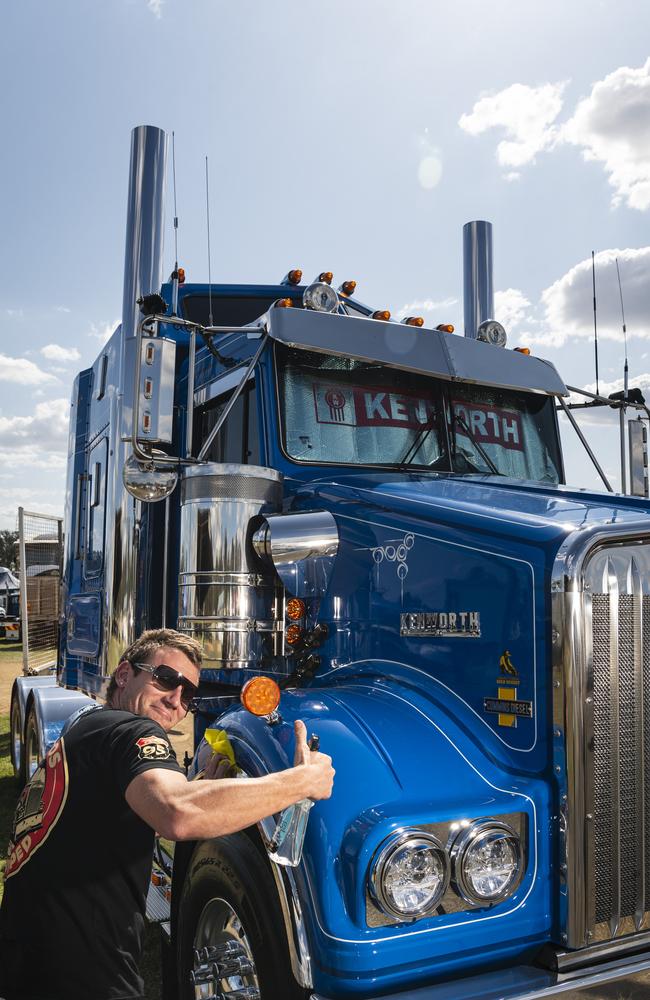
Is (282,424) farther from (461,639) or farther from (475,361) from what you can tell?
(461,639)

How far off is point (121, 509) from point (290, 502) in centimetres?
153

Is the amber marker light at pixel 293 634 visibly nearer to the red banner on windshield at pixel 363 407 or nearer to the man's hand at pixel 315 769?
the red banner on windshield at pixel 363 407

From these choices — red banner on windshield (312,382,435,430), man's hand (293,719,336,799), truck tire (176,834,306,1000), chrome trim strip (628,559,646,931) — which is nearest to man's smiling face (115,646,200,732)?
man's hand (293,719,336,799)

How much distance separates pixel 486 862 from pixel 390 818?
0.37 metres

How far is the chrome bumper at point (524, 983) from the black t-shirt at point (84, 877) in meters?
0.62

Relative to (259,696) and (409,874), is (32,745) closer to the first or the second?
(259,696)

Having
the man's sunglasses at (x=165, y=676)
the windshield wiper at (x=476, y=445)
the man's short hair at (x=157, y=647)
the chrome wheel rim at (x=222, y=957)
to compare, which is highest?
the windshield wiper at (x=476, y=445)

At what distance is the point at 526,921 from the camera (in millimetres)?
2688

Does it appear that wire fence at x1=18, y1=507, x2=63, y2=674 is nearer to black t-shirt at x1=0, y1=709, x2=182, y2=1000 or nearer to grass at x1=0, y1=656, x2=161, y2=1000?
grass at x1=0, y1=656, x2=161, y2=1000

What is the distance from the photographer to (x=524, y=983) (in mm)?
2516

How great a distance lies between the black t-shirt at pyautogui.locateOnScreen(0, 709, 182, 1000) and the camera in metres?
2.18

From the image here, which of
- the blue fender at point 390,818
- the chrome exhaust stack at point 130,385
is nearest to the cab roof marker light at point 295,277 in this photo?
the chrome exhaust stack at point 130,385

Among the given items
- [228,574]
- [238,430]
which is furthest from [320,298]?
[228,574]

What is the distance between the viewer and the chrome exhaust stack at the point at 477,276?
25.3ft
